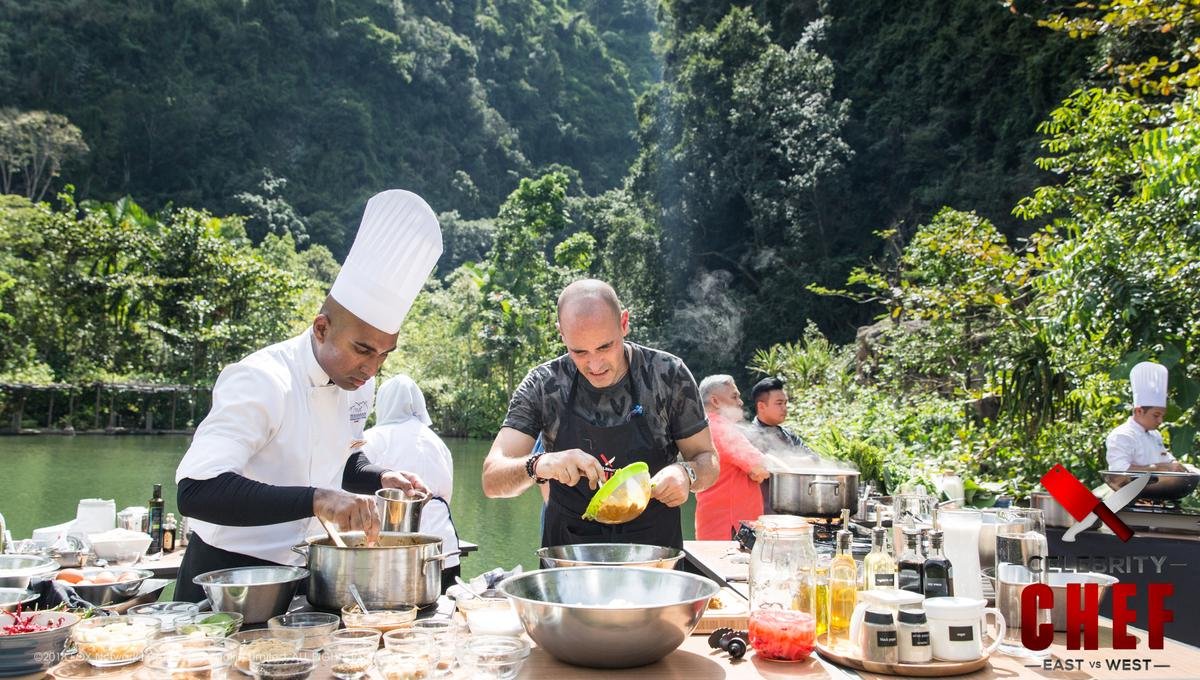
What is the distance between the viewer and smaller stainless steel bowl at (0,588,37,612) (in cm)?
196

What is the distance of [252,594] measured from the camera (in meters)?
1.99

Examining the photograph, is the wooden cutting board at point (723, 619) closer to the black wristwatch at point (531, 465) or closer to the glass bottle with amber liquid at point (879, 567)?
the glass bottle with amber liquid at point (879, 567)

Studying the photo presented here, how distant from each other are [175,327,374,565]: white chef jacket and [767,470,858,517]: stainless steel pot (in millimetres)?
1722

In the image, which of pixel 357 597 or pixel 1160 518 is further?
pixel 1160 518

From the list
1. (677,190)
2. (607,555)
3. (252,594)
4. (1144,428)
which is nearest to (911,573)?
(607,555)

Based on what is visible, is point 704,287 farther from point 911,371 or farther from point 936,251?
point 936,251

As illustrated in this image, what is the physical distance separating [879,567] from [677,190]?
28.6 m

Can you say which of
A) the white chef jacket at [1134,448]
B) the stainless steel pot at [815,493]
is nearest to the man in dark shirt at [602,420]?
the stainless steel pot at [815,493]

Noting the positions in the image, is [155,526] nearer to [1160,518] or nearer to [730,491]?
[730,491]

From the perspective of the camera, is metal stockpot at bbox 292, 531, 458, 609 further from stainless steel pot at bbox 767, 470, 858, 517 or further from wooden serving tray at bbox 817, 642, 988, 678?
stainless steel pot at bbox 767, 470, 858, 517

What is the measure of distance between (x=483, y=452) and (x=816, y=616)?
72.5 ft

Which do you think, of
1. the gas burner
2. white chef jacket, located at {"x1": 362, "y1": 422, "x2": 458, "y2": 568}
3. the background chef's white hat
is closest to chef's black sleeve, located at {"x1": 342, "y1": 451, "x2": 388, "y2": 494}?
the background chef's white hat

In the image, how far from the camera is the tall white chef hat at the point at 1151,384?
5.34 metres

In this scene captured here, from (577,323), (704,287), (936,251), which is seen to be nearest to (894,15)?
(704,287)
